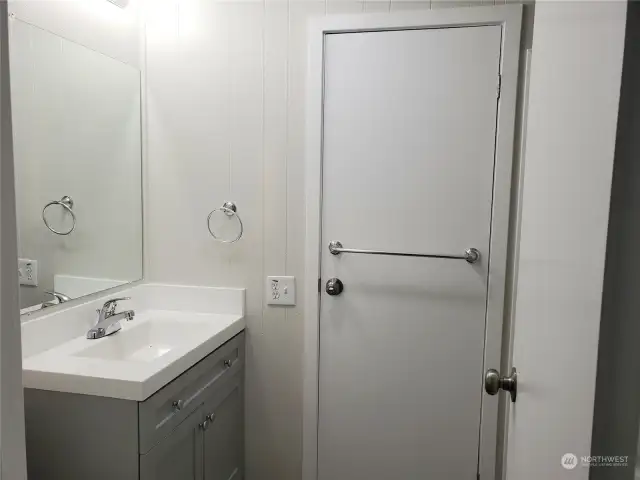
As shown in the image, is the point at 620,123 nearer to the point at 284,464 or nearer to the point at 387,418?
the point at 387,418

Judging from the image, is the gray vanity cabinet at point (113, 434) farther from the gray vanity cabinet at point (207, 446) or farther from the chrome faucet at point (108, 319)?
the chrome faucet at point (108, 319)

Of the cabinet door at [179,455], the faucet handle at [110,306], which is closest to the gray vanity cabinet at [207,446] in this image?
the cabinet door at [179,455]

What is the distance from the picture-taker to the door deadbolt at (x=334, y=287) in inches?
71.6

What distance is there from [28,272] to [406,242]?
1.28 meters

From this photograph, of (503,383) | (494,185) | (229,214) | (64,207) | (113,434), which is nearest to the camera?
(503,383)

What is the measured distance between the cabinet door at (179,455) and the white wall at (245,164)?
0.42 m

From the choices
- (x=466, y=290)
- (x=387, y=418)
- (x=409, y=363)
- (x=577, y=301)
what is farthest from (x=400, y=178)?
(x=577, y=301)

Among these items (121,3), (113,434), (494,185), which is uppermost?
(121,3)

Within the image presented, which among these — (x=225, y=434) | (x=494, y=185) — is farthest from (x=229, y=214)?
(x=494, y=185)

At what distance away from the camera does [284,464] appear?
195cm

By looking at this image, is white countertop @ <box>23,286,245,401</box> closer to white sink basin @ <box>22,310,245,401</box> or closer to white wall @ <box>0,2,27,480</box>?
white sink basin @ <box>22,310,245,401</box>

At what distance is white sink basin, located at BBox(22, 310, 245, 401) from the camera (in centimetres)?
125

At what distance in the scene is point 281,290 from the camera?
73.9 inches

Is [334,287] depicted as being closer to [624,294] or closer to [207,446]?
[207,446]
